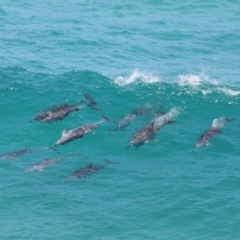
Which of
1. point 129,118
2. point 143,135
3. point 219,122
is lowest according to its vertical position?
point 143,135

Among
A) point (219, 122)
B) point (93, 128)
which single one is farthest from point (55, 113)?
point (219, 122)

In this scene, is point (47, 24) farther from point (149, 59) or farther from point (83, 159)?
point (83, 159)

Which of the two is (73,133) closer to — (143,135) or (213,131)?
(143,135)

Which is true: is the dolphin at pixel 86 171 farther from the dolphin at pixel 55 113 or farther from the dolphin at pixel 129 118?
the dolphin at pixel 55 113

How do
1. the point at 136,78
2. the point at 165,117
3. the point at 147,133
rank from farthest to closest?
the point at 136,78 < the point at 165,117 < the point at 147,133

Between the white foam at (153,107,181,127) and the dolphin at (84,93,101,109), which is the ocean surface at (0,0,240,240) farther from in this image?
the dolphin at (84,93,101,109)

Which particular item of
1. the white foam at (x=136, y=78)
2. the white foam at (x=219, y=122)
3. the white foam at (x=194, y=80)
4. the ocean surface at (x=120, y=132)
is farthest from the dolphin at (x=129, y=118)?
the white foam at (x=194, y=80)
